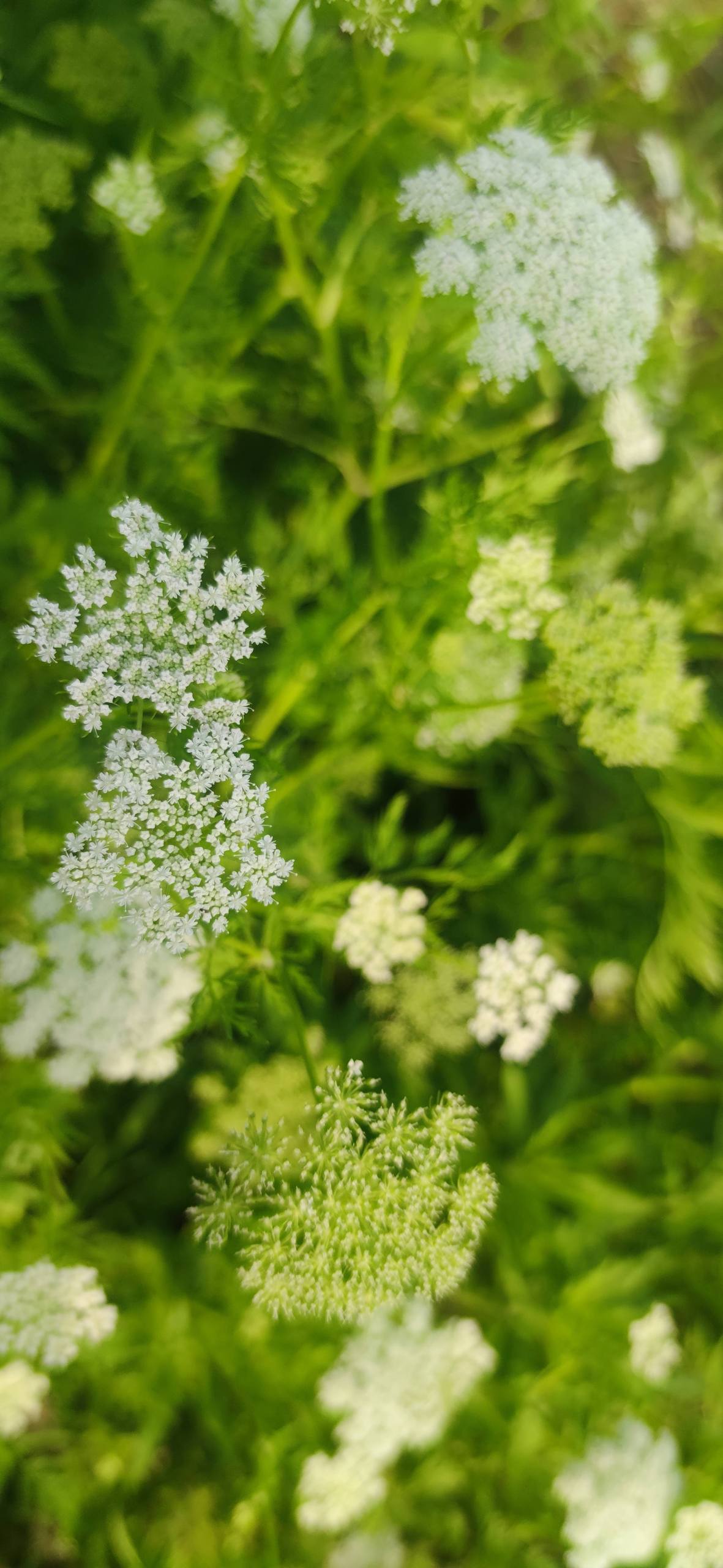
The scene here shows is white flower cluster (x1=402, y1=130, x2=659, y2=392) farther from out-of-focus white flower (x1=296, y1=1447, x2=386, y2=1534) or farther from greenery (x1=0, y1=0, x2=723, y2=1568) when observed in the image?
out-of-focus white flower (x1=296, y1=1447, x2=386, y2=1534)

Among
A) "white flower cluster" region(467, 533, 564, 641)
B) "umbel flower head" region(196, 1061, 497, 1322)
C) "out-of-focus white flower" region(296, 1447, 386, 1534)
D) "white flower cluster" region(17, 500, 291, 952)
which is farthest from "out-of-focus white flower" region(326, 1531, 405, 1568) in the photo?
"white flower cluster" region(467, 533, 564, 641)

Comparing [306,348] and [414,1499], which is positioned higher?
[306,348]

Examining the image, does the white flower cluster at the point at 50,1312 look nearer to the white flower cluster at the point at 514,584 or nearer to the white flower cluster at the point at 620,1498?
the white flower cluster at the point at 620,1498

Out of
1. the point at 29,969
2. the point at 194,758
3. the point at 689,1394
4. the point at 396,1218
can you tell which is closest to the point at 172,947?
the point at 194,758

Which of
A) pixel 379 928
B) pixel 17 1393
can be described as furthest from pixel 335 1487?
pixel 379 928

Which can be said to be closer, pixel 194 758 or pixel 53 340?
pixel 194 758

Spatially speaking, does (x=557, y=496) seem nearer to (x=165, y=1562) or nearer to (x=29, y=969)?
(x=29, y=969)

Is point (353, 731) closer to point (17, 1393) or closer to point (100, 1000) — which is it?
point (100, 1000)
